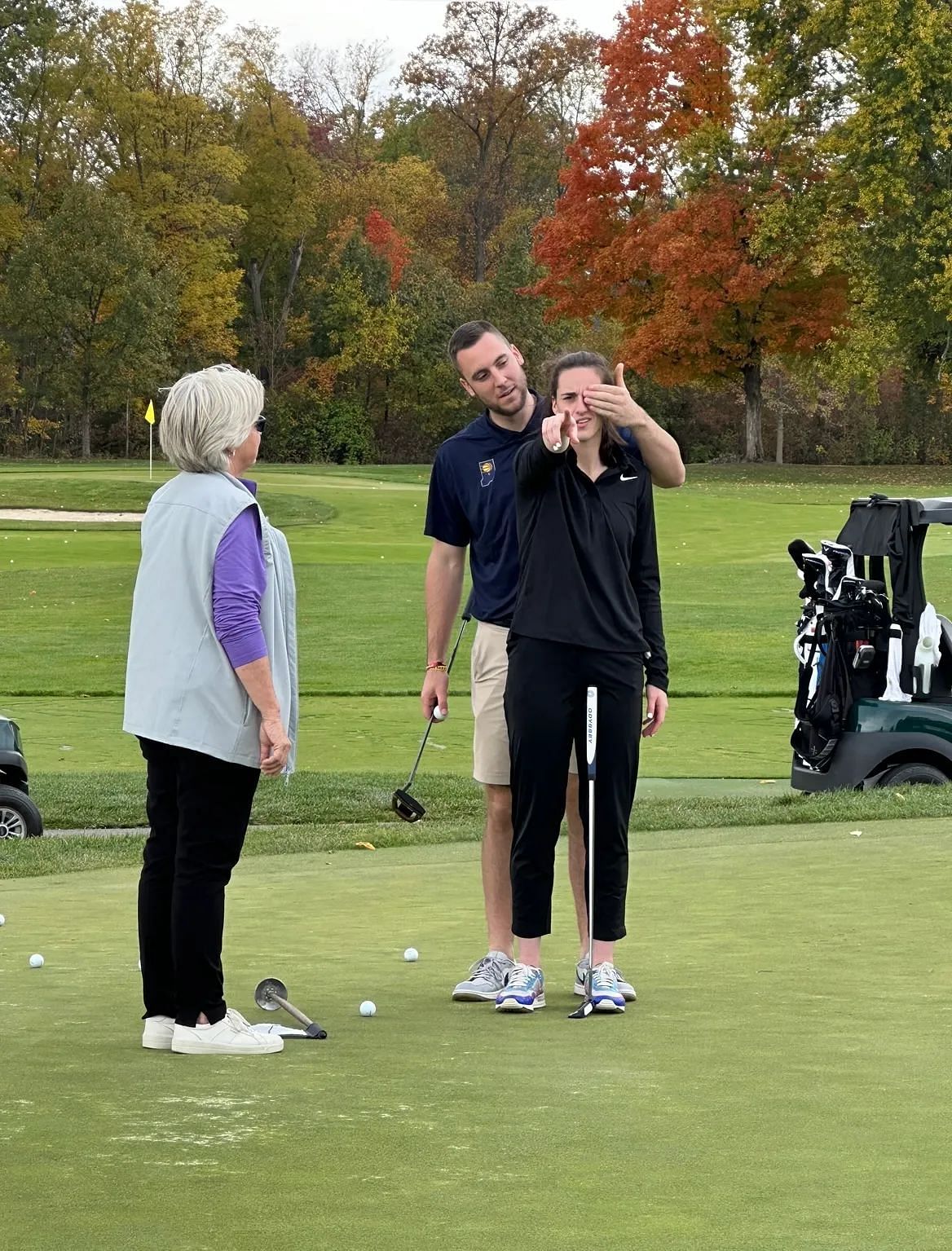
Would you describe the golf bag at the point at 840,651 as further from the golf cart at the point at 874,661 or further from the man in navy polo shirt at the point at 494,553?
the man in navy polo shirt at the point at 494,553

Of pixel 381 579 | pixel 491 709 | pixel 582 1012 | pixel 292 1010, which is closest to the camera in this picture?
pixel 292 1010

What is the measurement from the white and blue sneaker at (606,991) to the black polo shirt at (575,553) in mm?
866

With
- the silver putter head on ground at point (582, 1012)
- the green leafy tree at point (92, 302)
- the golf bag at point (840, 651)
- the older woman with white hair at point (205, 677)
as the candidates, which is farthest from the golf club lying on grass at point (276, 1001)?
the green leafy tree at point (92, 302)

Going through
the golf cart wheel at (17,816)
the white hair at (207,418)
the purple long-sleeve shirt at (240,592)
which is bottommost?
the golf cart wheel at (17,816)

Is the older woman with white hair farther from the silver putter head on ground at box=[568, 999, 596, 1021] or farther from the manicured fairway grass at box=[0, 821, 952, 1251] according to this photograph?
the silver putter head on ground at box=[568, 999, 596, 1021]

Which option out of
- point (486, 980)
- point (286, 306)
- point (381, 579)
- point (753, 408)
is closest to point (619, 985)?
point (486, 980)

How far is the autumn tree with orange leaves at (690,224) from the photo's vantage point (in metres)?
50.0

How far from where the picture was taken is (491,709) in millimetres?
5402

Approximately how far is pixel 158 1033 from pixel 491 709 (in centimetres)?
139

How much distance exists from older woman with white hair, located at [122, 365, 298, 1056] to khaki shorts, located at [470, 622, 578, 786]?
0.88 meters

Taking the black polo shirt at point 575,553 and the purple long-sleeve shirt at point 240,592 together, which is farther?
the black polo shirt at point 575,553

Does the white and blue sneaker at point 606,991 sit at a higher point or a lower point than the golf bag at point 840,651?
lower

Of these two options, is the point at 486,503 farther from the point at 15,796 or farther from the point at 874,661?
the point at 15,796

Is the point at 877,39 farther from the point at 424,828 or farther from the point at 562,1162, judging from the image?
the point at 562,1162
